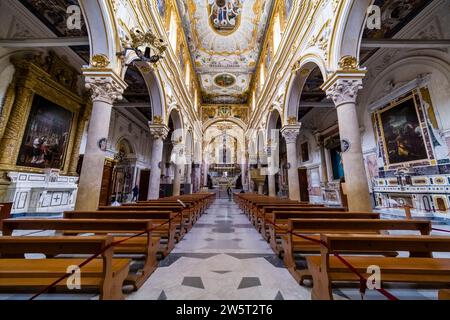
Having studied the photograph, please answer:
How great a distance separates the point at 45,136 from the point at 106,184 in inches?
167

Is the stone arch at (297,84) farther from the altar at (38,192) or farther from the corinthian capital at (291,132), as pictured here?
the altar at (38,192)

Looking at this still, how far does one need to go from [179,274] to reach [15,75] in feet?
26.5

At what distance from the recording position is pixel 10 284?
1.33 meters

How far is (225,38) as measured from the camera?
43.9ft

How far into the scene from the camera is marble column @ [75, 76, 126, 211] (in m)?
4.17

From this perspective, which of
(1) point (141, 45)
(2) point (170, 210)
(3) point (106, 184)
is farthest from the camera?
(3) point (106, 184)

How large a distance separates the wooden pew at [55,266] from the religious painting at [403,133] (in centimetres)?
887

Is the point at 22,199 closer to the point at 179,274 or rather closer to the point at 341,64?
the point at 179,274

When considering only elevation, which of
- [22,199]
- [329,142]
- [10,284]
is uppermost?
[329,142]

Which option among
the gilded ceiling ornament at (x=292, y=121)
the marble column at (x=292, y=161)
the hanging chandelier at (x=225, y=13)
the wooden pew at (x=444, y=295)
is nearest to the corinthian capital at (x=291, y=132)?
the marble column at (x=292, y=161)

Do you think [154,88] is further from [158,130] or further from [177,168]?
[177,168]

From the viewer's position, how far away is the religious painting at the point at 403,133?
20.1 feet

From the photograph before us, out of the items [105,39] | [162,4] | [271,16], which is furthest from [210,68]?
[105,39]

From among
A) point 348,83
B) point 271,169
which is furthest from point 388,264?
point 271,169
